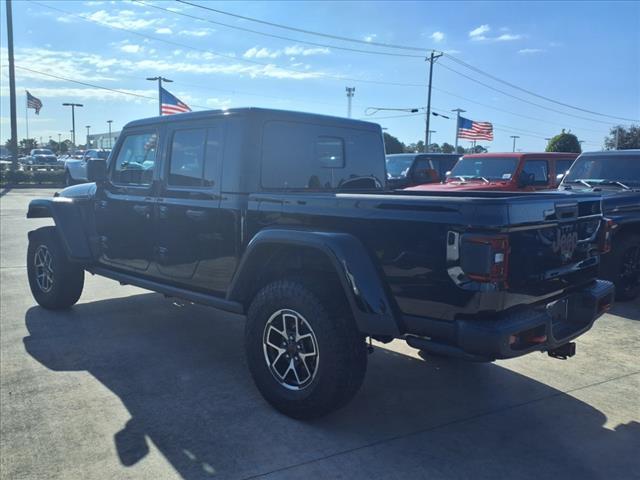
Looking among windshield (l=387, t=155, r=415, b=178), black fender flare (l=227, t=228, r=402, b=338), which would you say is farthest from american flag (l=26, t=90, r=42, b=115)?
black fender flare (l=227, t=228, r=402, b=338)

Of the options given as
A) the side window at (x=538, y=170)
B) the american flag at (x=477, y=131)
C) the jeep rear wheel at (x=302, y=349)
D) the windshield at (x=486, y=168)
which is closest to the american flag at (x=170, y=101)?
the american flag at (x=477, y=131)

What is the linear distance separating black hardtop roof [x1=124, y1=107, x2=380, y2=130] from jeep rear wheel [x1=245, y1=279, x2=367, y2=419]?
50.4 inches

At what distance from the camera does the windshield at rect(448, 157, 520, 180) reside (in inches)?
380

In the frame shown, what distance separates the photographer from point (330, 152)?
179 inches

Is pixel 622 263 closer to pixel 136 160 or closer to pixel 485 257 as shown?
pixel 485 257

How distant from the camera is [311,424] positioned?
3.42 m

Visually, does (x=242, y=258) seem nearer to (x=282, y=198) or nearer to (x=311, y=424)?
(x=282, y=198)

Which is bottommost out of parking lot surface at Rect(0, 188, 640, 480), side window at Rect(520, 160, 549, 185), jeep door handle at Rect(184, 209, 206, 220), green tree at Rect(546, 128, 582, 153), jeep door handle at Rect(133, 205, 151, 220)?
parking lot surface at Rect(0, 188, 640, 480)

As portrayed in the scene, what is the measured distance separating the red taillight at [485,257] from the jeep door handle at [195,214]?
2098 millimetres

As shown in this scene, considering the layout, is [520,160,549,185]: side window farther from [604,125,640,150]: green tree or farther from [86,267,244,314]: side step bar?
[604,125,640,150]: green tree

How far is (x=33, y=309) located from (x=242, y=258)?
11.4 feet

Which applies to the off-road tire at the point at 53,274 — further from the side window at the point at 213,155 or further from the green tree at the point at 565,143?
the green tree at the point at 565,143

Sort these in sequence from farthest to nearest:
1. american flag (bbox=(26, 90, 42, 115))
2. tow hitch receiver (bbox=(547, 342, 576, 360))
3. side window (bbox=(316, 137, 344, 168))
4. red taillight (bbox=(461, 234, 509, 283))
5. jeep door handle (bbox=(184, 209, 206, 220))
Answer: american flag (bbox=(26, 90, 42, 115))
side window (bbox=(316, 137, 344, 168))
jeep door handle (bbox=(184, 209, 206, 220))
tow hitch receiver (bbox=(547, 342, 576, 360))
red taillight (bbox=(461, 234, 509, 283))

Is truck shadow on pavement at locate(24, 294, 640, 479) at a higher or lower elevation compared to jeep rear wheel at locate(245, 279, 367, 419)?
lower
